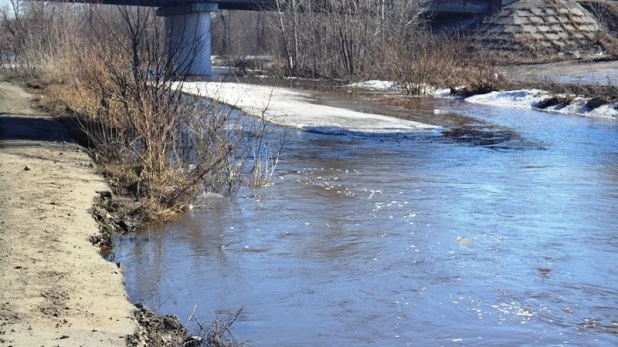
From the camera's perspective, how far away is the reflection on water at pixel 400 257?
288 inches

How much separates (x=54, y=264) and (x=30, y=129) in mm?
10340

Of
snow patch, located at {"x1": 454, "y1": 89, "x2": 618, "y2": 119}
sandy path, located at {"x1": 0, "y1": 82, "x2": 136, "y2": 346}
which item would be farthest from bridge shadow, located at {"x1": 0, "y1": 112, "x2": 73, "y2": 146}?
snow patch, located at {"x1": 454, "y1": 89, "x2": 618, "y2": 119}

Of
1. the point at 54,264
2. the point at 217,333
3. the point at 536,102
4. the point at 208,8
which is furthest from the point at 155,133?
the point at 208,8

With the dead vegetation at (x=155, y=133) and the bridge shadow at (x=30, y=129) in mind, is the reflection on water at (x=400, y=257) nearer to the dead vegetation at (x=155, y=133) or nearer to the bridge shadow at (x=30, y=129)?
the dead vegetation at (x=155, y=133)

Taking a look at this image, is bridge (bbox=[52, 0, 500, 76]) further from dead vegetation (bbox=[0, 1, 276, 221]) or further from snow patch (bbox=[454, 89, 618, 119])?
dead vegetation (bbox=[0, 1, 276, 221])

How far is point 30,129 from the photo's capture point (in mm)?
17250

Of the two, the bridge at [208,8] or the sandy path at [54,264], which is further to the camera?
the bridge at [208,8]

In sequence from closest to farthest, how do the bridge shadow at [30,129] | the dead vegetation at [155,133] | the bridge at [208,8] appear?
the dead vegetation at [155,133], the bridge shadow at [30,129], the bridge at [208,8]

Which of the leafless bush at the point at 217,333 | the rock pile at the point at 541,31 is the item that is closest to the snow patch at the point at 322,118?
the leafless bush at the point at 217,333

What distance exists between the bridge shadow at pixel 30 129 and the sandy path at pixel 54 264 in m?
2.27

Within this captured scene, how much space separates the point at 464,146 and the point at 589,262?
10.0 meters

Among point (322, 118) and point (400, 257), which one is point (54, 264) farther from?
point (322, 118)

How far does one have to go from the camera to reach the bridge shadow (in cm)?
1587

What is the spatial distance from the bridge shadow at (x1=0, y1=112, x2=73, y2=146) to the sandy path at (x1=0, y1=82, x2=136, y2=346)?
227 centimetres
